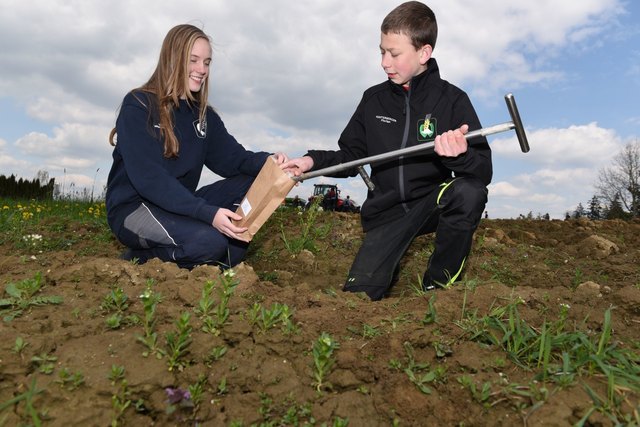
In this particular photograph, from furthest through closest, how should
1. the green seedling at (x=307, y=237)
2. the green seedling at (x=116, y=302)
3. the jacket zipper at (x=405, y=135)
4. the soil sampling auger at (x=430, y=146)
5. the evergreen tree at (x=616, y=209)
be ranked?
the evergreen tree at (x=616, y=209) → the green seedling at (x=307, y=237) → the jacket zipper at (x=405, y=135) → the soil sampling auger at (x=430, y=146) → the green seedling at (x=116, y=302)

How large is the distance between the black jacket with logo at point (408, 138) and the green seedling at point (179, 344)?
2.11 metres

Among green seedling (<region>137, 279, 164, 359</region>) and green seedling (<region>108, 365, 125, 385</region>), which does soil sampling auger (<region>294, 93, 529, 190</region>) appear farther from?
green seedling (<region>108, 365, 125, 385</region>)

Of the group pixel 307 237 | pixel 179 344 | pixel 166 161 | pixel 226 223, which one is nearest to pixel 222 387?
pixel 179 344

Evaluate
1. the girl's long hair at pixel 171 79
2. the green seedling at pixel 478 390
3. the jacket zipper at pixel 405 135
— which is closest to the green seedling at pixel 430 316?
the green seedling at pixel 478 390

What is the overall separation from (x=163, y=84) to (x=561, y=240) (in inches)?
202

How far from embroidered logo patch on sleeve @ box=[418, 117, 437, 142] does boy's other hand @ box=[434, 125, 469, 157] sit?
406mm

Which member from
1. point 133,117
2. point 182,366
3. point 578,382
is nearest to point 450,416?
point 578,382

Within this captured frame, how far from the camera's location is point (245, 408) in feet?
5.98

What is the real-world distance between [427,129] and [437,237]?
728 millimetres

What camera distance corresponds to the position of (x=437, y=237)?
141 inches

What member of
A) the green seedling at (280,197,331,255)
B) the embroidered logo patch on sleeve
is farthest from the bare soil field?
the green seedling at (280,197,331,255)

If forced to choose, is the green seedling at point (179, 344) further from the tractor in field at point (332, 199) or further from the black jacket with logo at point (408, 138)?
the tractor in field at point (332, 199)

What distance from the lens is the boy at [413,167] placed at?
350 centimetres

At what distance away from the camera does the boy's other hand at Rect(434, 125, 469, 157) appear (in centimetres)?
321
